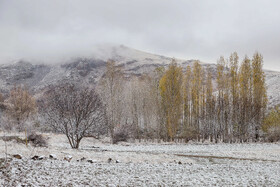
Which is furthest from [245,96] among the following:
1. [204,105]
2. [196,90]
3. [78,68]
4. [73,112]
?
[78,68]

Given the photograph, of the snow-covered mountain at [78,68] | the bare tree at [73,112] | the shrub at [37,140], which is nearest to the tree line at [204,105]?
the shrub at [37,140]

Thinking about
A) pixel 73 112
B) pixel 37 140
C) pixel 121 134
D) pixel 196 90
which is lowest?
pixel 121 134

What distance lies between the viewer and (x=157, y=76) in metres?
41.2

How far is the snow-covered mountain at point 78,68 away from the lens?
151 metres

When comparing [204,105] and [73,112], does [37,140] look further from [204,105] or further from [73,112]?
[204,105]

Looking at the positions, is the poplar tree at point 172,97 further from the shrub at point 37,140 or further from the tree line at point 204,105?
the shrub at point 37,140

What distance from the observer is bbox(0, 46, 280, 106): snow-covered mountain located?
15112 centimetres

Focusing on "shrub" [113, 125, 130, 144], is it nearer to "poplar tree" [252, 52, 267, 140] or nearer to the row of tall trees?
the row of tall trees

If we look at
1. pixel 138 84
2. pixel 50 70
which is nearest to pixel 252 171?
pixel 138 84

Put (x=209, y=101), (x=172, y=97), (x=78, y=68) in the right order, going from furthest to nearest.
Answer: (x=78, y=68), (x=209, y=101), (x=172, y=97)

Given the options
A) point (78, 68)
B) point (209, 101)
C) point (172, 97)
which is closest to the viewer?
point (172, 97)

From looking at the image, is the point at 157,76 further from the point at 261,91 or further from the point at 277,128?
the point at 277,128

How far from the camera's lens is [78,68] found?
528 ft

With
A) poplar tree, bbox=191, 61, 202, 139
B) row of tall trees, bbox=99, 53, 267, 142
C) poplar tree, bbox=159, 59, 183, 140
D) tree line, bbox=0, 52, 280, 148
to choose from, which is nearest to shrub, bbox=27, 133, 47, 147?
tree line, bbox=0, 52, 280, 148
